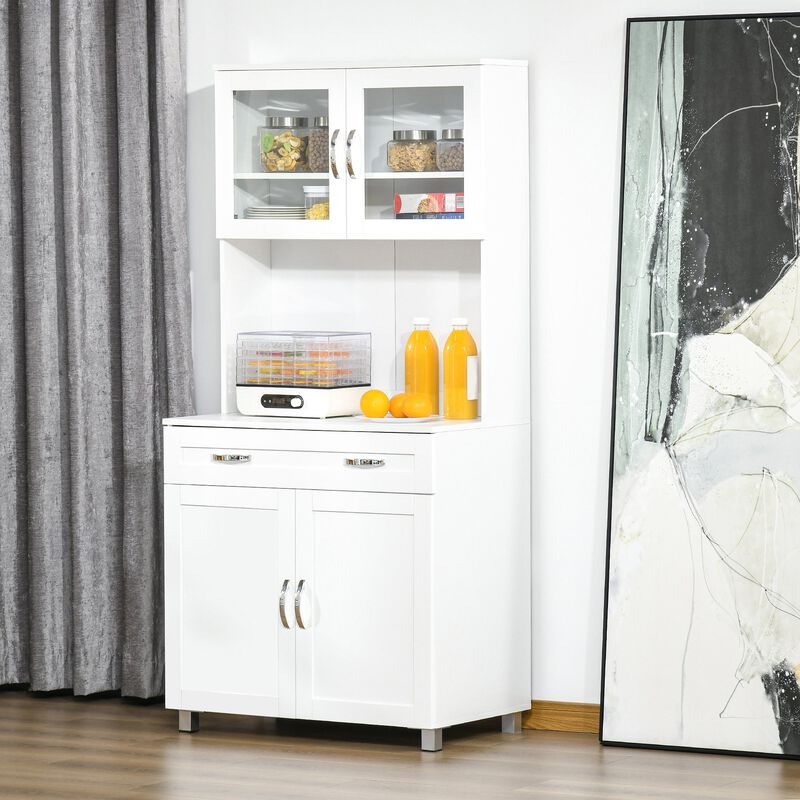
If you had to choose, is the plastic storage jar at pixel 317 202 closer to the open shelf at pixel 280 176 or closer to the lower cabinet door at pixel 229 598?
the open shelf at pixel 280 176

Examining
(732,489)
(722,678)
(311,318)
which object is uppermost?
(311,318)

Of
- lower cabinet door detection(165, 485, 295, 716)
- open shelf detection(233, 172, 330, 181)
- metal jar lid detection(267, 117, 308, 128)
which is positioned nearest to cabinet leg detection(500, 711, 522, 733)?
lower cabinet door detection(165, 485, 295, 716)

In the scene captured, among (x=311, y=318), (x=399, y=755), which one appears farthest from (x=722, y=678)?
(x=311, y=318)

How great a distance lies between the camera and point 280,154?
141 inches

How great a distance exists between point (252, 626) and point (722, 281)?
1548 millimetres

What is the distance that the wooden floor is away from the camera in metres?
3.06

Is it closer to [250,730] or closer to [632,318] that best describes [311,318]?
[632,318]

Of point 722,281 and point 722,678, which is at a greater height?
point 722,281

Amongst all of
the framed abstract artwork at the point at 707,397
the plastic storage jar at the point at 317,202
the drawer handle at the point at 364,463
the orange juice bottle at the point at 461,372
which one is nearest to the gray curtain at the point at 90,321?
the plastic storage jar at the point at 317,202

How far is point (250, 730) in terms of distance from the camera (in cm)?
361

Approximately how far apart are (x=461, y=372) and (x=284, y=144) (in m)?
0.79

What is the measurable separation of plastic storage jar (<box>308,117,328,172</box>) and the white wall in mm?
326

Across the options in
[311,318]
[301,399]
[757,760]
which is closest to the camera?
[757,760]

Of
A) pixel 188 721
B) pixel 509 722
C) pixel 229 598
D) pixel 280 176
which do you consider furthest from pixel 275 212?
pixel 509 722
